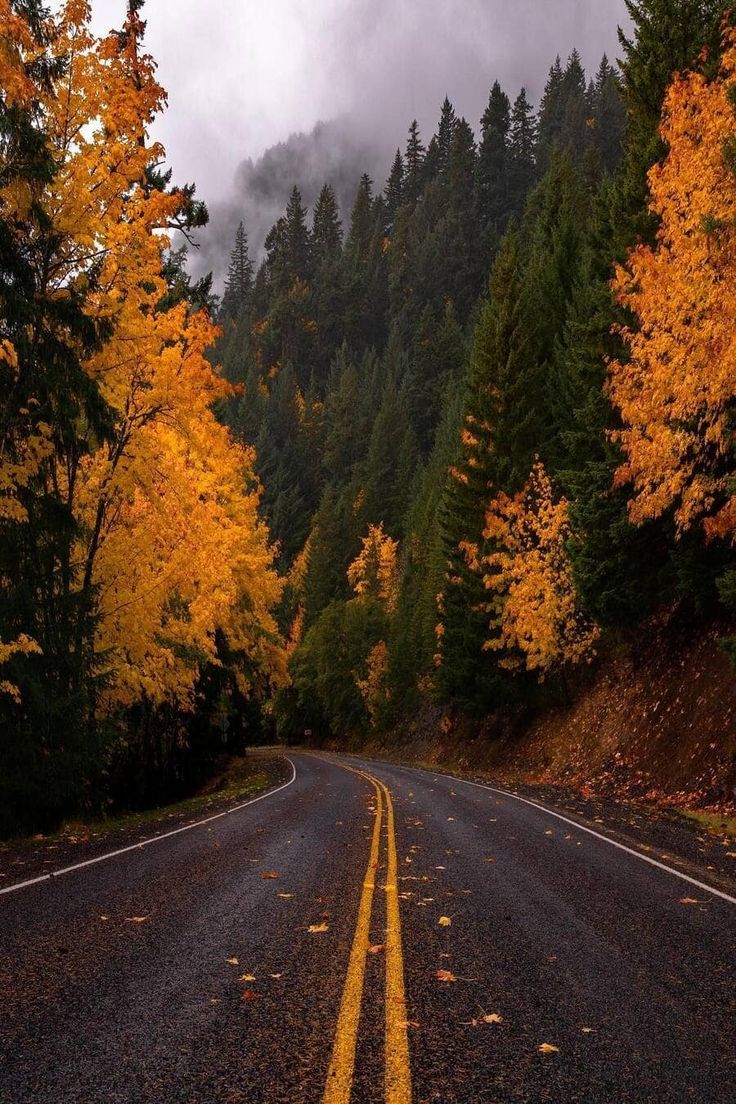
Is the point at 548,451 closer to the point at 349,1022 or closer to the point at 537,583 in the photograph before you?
the point at 537,583

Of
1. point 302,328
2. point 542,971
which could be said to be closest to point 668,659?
point 542,971

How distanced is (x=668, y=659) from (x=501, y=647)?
8.61m

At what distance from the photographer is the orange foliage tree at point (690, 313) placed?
435 inches

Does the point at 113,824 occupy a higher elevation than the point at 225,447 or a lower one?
lower

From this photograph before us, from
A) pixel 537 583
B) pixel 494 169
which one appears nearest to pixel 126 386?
pixel 537 583

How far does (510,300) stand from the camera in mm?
32500

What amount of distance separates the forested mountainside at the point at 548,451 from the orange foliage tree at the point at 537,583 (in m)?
0.11

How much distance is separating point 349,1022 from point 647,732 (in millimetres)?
18527

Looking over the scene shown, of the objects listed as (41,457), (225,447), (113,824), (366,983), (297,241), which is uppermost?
(297,241)

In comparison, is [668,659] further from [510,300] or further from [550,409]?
[510,300]

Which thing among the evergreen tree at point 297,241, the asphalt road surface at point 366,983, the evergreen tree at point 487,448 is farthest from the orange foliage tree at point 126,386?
the evergreen tree at point 297,241

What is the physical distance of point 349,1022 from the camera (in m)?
4.19

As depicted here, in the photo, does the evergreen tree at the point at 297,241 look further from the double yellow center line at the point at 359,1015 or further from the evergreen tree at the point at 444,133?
the double yellow center line at the point at 359,1015

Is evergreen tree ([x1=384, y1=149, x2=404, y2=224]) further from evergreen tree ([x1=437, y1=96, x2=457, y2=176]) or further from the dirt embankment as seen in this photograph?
the dirt embankment
